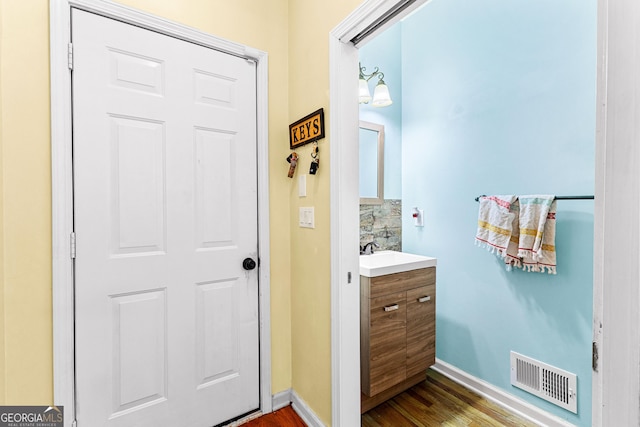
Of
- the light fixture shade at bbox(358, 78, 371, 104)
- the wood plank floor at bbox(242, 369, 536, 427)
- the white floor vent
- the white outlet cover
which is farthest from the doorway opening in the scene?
the white floor vent

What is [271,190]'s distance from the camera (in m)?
1.71

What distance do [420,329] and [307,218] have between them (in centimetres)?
111

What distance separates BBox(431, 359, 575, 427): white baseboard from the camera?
1589 millimetres

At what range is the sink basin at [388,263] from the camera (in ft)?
5.54

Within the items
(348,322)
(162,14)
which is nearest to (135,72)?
(162,14)

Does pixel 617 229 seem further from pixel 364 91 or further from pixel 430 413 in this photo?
pixel 364 91

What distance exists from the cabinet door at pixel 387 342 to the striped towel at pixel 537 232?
741mm

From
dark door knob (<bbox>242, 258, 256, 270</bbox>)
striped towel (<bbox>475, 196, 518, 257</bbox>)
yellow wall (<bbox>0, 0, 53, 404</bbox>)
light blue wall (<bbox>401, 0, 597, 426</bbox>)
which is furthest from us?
striped towel (<bbox>475, 196, 518, 257</bbox>)

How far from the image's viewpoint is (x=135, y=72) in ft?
4.37

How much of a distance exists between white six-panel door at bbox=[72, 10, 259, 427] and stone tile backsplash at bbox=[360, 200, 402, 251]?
0.97 metres

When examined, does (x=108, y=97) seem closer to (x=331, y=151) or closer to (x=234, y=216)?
(x=234, y=216)

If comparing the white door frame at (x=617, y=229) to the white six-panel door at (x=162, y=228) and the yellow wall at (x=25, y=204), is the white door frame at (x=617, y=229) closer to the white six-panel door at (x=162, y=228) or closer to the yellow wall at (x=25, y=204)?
the white six-panel door at (x=162, y=228)

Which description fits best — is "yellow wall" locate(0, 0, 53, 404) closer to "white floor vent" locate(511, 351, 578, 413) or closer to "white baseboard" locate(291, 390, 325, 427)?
"white baseboard" locate(291, 390, 325, 427)

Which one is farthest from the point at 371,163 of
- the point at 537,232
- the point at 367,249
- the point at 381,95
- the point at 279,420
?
the point at 279,420
